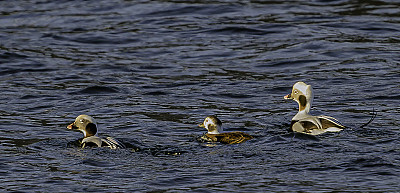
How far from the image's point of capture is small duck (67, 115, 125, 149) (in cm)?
1135

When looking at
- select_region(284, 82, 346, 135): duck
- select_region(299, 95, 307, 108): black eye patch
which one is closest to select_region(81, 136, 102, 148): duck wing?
select_region(284, 82, 346, 135): duck

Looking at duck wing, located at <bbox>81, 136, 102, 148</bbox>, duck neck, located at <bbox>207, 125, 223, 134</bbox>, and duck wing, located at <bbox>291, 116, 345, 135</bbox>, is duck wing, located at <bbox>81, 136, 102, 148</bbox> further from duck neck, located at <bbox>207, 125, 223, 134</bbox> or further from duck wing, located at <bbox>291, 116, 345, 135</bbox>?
duck wing, located at <bbox>291, 116, 345, 135</bbox>

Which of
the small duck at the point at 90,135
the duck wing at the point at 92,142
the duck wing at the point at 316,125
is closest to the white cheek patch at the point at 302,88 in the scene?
the duck wing at the point at 316,125

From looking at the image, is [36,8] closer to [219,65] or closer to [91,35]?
[91,35]

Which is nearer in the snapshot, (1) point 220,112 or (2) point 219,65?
(1) point 220,112

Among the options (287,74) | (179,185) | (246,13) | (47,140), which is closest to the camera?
(179,185)

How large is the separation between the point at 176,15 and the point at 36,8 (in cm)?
442

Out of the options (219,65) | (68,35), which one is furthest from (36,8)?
(219,65)

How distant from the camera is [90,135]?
12047 mm

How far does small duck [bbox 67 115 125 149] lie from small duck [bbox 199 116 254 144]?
4.08ft

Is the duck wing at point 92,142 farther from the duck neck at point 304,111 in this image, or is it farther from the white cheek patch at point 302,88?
the white cheek patch at point 302,88

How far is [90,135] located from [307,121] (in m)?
3.14

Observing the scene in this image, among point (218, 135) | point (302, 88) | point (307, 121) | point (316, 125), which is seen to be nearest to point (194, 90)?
point (302, 88)

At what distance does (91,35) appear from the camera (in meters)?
22.2
